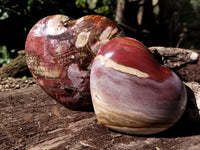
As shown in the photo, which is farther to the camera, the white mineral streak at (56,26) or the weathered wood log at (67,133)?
the white mineral streak at (56,26)

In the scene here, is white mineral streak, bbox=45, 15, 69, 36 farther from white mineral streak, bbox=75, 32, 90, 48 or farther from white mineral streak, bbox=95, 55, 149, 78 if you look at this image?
white mineral streak, bbox=95, 55, 149, 78

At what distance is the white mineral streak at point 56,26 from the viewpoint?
2452mm

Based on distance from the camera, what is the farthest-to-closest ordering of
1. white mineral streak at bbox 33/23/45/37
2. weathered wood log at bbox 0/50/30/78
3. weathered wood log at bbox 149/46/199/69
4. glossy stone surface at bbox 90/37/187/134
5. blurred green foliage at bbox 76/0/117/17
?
blurred green foliage at bbox 76/0/117/17 < weathered wood log at bbox 0/50/30/78 < weathered wood log at bbox 149/46/199/69 < white mineral streak at bbox 33/23/45/37 < glossy stone surface at bbox 90/37/187/134

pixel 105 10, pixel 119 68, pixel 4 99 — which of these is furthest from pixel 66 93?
pixel 105 10

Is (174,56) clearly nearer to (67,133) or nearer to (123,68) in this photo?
(123,68)

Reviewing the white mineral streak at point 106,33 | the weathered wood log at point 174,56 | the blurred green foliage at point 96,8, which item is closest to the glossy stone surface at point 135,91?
the white mineral streak at point 106,33

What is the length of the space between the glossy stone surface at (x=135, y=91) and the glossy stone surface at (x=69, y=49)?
35 cm

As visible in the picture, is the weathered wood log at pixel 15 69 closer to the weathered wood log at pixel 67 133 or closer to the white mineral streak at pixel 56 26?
the weathered wood log at pixel 67 133

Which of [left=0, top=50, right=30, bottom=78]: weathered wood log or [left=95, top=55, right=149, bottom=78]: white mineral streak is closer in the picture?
[left=95, top=55, right=149, bottom=78]: white mineral streak

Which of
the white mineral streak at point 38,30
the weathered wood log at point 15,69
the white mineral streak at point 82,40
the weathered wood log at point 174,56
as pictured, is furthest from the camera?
the weathered wood log at point 15,69

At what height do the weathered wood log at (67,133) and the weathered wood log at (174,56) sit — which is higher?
the weathered wood log at (174,56)

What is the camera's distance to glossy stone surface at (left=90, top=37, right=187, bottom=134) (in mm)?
1939

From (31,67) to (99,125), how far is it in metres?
1.06

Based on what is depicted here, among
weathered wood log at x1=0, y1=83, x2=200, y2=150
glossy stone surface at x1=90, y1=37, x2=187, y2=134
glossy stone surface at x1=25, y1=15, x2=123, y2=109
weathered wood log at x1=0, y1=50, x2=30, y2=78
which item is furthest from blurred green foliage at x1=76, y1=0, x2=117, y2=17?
glossy stone surface at x1=90, y1=37, x2=187, y2=134
